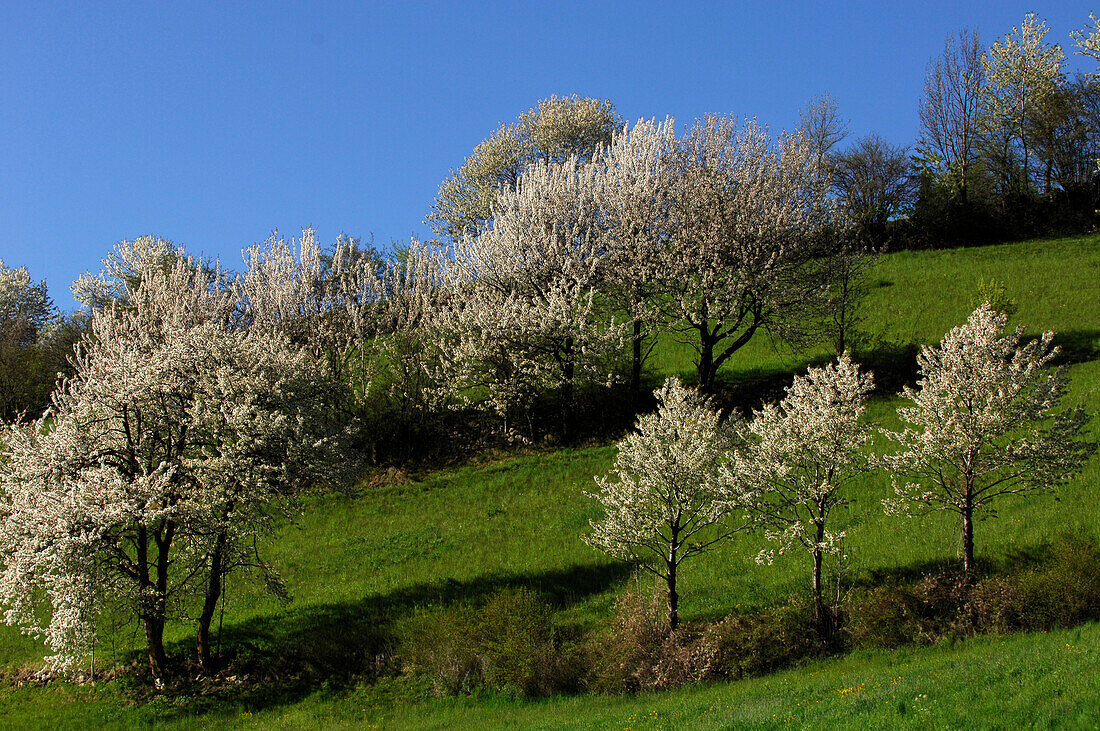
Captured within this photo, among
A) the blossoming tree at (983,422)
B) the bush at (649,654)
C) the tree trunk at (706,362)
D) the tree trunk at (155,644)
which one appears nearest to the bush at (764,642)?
the bush at (649,654)

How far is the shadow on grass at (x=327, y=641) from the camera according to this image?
20688 millimetres

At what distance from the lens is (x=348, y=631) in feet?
72.3

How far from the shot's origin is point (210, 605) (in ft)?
72.6

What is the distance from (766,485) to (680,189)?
68.9 feet

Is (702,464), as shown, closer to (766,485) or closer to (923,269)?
(766,485)

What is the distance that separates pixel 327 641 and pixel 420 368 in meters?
17.8

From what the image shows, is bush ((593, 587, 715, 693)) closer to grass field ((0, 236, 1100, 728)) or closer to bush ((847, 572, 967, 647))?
grass field ((0, 236, 1100, 728))

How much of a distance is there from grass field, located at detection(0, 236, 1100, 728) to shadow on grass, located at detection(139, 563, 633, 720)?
0.22ft

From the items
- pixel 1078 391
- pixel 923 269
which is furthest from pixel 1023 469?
pixel 923 269

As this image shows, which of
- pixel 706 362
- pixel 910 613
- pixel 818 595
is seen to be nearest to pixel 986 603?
pixel 910 613

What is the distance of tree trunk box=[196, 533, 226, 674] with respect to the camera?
2167 cm

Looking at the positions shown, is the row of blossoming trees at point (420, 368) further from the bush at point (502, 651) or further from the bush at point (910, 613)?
the bush at point (502, 651)

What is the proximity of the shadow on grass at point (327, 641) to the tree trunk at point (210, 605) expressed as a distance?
19.1 inches

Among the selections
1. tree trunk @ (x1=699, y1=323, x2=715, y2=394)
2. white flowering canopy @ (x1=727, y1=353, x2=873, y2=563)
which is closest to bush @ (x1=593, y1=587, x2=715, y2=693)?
white flowering canopy @ (x1=727, y1=353, x2=873, y2=563)
